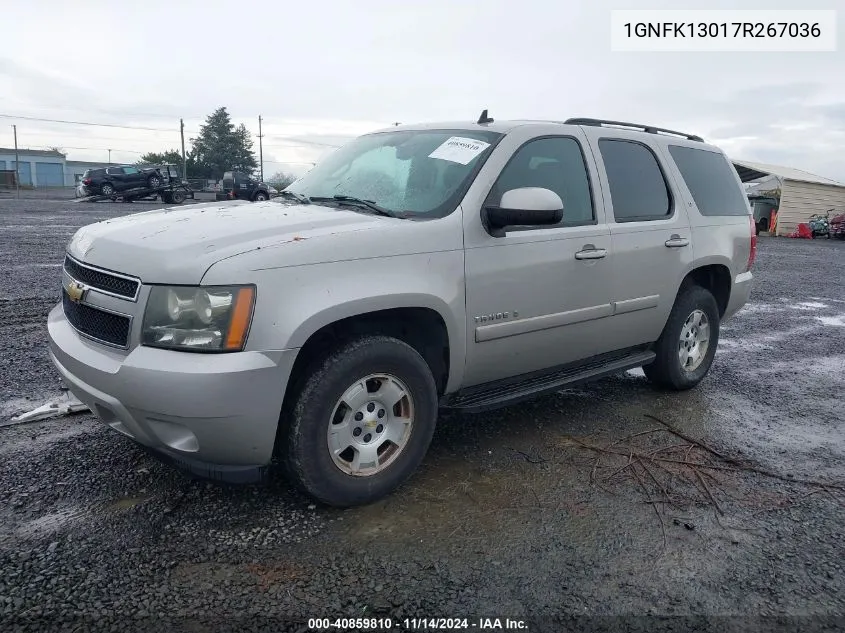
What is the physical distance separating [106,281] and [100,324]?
0.19 meters

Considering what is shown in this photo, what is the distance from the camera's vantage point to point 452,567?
8.98ft

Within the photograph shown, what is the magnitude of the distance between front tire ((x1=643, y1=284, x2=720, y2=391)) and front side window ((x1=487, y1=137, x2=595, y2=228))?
→ 4.22 feet

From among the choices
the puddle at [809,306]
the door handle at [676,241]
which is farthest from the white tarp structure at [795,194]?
the door handle at [676,241]

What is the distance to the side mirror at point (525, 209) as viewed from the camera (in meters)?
3.41

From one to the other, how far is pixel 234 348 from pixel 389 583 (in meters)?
1.11

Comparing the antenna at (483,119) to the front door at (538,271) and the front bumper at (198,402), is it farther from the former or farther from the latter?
the front bumper at (198,402)

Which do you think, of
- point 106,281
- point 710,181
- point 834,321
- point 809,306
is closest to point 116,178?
point 809,306

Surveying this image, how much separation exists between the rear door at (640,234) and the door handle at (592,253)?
0.43 feet

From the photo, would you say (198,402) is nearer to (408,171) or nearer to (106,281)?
→ (106,281)

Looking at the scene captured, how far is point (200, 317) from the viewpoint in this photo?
8.96 ft

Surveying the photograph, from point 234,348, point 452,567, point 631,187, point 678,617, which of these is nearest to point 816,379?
point 631,187

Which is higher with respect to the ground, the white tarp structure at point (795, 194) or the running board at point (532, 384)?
the white tarp structure at point (795, 194)

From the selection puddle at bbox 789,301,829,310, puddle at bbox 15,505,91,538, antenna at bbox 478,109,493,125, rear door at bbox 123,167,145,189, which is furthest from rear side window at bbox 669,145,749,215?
rear door at bbox 123,167,145,189

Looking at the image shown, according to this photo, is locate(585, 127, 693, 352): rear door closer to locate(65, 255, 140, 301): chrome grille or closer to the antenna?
the antenna
